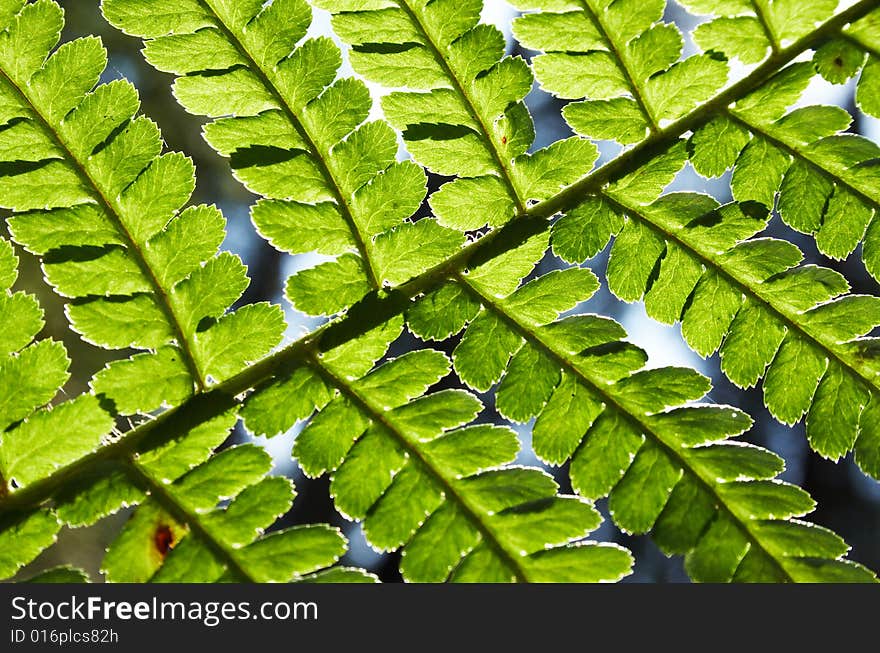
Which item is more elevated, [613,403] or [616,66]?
[616,66]

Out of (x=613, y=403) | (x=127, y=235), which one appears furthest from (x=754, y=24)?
(x=127, y=235)

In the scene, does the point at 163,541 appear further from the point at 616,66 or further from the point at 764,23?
the point at 764,23

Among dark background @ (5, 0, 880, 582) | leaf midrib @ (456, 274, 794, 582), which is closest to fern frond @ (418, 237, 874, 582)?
leaf midrib @ (456, 274, 794, 582)

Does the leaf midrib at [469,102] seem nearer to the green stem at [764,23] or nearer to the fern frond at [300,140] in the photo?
the fern frond at [300,140]

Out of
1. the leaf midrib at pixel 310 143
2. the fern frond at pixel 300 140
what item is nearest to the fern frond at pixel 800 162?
the fern frond at pixel 300 140

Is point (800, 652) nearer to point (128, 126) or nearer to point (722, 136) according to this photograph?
point (722, 136)

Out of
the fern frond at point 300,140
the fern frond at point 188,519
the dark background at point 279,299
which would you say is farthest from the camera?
the dark background at point 279,299

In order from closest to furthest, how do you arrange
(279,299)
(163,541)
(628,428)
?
(163,541) < (628,428) < (279,299)
